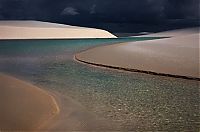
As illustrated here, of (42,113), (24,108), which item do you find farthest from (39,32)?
(42,113)

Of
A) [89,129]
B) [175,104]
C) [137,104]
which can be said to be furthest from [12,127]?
[175,104]

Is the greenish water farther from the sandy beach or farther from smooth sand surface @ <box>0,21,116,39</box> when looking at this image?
smooth sand surface @ <box>0,21,116,39</box>

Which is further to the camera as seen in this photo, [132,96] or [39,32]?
[39,32]

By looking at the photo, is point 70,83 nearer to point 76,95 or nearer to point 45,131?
point 76,95

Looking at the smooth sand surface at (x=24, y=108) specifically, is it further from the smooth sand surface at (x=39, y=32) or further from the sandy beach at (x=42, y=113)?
the smooth sand surface at (x=39, y=32)

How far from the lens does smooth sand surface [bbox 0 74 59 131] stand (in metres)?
6.32

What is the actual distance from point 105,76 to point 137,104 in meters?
4.92

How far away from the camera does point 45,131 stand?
19.9ft

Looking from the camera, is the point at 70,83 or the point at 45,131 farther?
the point at 70,83

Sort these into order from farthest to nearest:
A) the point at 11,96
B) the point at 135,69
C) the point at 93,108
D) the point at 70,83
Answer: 1. the point at 135,69
2. the point at 70,83
3. the point at 11,96
4. the point at 93,108

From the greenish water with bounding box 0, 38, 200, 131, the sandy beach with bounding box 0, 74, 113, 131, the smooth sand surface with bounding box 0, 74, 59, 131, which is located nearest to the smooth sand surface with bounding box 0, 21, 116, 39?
the greenish water with bounding box 0, 38, 200, 131

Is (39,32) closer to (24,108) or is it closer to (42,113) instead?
(24,108)

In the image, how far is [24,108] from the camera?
753 cm

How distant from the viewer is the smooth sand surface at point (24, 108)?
6325mm
